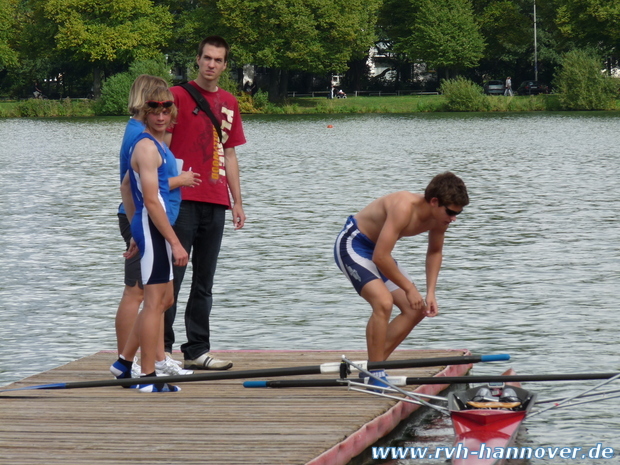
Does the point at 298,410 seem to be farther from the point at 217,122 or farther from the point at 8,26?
the point at 8,26

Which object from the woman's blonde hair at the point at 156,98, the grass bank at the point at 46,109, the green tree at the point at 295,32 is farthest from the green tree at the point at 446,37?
the woman's blonde hair at the point at 156,98

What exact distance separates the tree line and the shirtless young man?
7733cm

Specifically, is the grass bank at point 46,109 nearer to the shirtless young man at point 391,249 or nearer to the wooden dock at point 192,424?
the shirtless young man at point 391,249

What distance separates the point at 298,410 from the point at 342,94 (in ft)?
273

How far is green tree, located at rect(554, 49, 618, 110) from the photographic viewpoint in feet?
244

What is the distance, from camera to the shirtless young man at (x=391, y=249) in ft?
24.3

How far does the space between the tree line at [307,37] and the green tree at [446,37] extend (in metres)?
0.09

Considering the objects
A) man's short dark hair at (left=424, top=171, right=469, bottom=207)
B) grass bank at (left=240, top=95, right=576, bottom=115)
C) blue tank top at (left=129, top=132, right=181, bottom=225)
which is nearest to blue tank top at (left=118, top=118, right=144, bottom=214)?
blue tank top at (left=129, top=132, right=181, bottom=225)

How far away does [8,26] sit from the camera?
95312mm

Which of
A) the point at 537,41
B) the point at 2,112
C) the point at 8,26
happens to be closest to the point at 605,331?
the point at 2,112

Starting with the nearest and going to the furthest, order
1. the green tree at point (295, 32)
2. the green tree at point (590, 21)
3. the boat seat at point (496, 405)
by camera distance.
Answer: the boat seat at point (496, 405) < the green tree at point (295, 32) < the green tree at point (590, 21)

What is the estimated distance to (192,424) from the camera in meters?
6.89

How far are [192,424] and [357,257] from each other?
1.88 metres

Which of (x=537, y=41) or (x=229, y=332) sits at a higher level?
(x=537, y=41)
